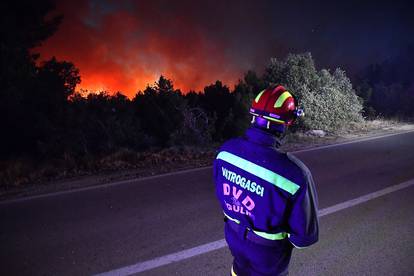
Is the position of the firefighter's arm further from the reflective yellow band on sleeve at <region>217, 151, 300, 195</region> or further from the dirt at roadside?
the dirt at roadside

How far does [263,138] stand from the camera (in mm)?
2121

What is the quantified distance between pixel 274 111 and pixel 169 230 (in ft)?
10.00

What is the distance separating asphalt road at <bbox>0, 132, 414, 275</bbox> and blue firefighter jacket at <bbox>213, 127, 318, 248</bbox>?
1.75 meters

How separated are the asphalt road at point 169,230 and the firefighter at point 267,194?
5.30 feet

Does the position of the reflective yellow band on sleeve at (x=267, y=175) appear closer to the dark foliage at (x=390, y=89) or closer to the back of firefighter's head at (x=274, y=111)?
the back of firefighter's head at (x=274, y=111)

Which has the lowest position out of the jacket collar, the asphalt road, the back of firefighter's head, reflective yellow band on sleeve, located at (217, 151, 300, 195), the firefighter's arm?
the asphalt road

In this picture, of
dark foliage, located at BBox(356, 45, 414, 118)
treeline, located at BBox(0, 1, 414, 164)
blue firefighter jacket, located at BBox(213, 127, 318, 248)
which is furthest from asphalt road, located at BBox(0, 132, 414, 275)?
dark foliage, located at BBox(356, 45, 414, 118)

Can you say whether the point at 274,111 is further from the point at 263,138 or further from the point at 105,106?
the point at 105,106

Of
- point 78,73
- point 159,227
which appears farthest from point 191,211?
point 78,73

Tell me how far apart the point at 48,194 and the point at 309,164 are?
6041mm

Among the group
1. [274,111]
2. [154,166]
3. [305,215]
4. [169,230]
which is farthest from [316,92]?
[305,215]

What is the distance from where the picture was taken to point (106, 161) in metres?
9.00

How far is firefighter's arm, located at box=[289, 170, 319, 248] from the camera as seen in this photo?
6.49 feet

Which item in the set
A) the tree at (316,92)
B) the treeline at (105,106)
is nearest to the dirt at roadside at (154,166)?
the tree at (316,92)
